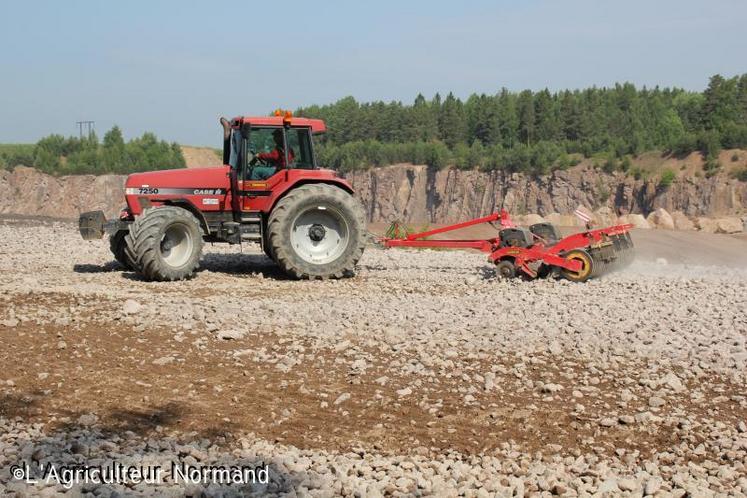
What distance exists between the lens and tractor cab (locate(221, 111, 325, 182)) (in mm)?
12734

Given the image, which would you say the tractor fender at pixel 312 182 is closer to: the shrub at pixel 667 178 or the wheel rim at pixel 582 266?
the wheel rim at pixel 582 266

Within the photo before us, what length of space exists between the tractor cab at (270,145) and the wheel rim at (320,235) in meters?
0.83

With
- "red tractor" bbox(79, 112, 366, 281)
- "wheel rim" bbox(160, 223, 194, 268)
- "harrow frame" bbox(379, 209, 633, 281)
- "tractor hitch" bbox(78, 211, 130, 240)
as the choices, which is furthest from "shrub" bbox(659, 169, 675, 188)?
"tractor hitch" bbox(78, 211, 130, 240)

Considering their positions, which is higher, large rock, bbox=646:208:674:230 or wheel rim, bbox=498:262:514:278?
wheel rim, bbox=498:262:514:278

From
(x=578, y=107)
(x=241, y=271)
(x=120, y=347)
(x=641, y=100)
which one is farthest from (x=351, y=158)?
(x=120, y=347)

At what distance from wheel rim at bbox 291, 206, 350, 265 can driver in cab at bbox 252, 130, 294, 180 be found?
88 centimetres

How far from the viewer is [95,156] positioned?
9306cm

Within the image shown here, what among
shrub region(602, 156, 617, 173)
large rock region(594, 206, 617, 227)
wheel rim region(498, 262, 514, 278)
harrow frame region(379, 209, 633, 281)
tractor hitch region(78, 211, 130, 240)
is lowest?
large rock region(594, 206, 617, 227)

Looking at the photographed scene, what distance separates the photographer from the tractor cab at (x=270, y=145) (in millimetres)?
12734

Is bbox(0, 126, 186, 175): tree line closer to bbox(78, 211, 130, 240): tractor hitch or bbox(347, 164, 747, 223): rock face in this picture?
bbox(347, 164, 747, 223): rock face

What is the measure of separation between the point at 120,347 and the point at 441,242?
6.43 m

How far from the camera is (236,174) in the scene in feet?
42.0

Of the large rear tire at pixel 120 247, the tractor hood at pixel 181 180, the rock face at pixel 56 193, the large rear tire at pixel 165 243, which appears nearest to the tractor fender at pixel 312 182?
the tractor hood at pixel 181 180

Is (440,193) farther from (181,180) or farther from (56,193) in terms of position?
(181,180)
